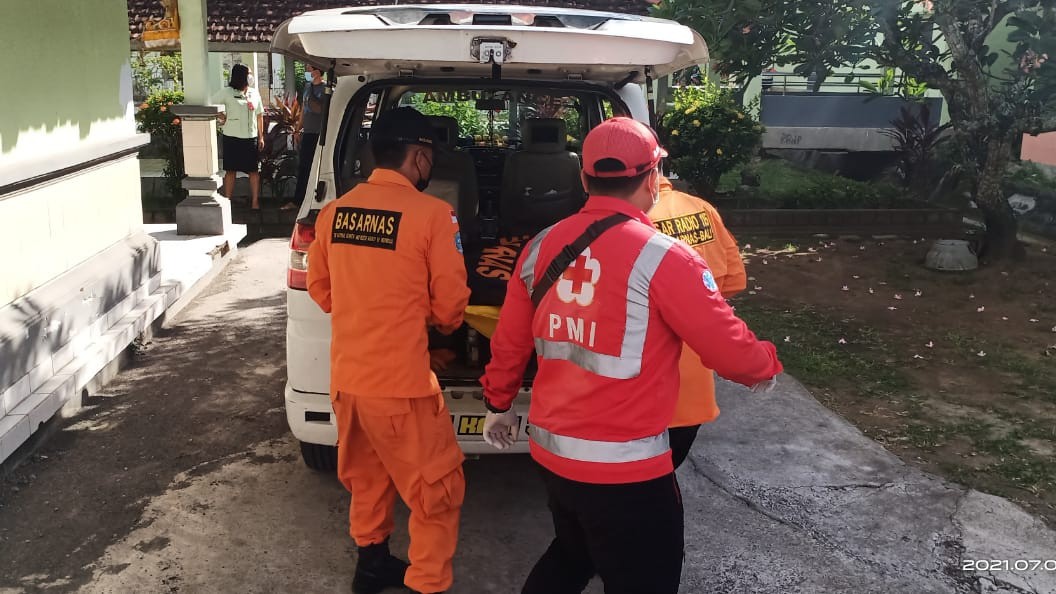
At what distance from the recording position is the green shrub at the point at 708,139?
1192 cm

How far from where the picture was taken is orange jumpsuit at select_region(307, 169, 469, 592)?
3266 millimetres

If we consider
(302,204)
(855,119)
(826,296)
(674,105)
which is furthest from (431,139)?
(855,119)

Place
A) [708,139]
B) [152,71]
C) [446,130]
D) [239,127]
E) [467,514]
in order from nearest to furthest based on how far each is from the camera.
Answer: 1. [467,514]
2. [446,130]
3. [239,127]
4. [708,139]
5. [152,71]

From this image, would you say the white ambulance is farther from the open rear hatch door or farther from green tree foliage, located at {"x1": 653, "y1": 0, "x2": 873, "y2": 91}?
green tree foliage, located at {"x1": 653, "y1": 0, "x2": 873, "y2": 91}

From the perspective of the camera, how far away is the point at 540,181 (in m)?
5.10

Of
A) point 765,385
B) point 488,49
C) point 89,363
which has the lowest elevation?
point 89,363

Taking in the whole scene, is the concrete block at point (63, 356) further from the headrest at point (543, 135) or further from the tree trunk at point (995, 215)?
the tree trunk at point (995, 215)

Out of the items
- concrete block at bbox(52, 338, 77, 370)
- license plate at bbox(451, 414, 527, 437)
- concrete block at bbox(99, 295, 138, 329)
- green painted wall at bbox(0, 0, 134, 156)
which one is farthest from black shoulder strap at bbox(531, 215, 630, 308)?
concrete block at bbox(99, 295, 138, 329)

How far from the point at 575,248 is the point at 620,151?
289mm

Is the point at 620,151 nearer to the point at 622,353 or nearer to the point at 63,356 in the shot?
the point at 622,353

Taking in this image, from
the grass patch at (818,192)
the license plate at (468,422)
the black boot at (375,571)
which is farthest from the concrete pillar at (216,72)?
the black boot at (375,571)

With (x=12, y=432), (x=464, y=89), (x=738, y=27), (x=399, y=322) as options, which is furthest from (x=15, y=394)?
(x=738, y=27)

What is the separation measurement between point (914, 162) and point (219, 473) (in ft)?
38.1
